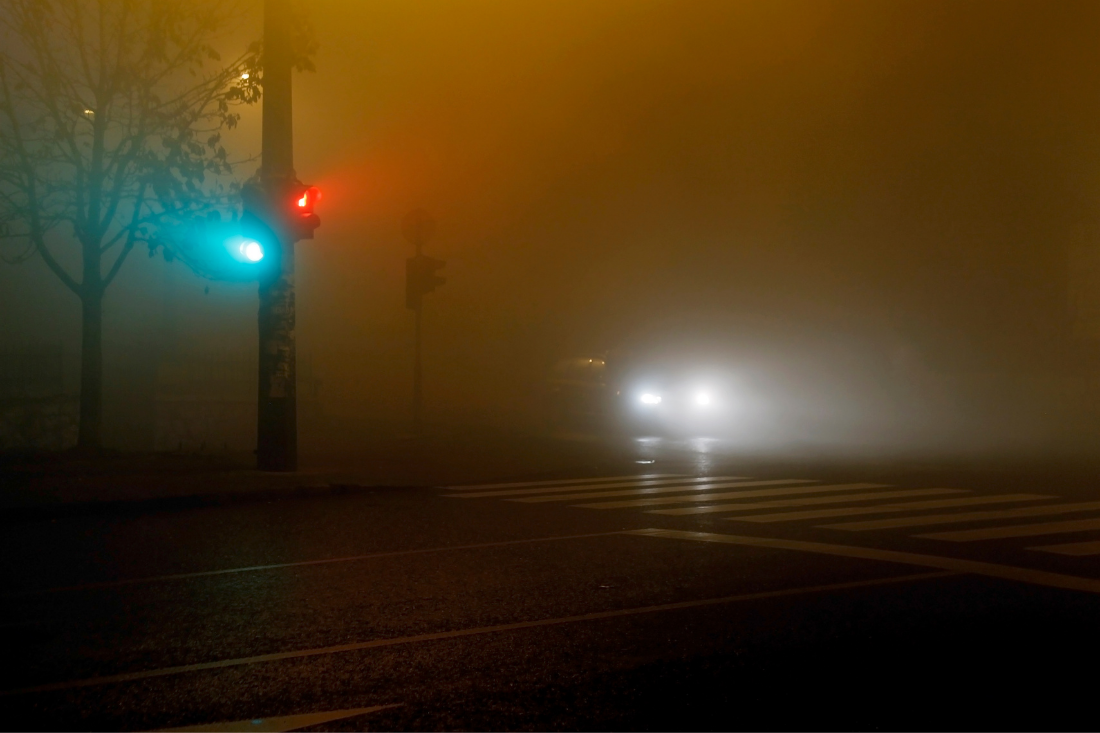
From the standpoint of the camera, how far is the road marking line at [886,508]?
10562 millimetres

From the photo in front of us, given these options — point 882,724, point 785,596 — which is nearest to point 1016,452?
point 785,596

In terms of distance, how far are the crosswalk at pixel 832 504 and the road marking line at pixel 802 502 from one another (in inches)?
0.4

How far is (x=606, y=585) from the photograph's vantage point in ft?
24.3

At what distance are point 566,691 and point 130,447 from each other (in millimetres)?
16922

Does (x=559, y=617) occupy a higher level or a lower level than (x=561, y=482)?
lower

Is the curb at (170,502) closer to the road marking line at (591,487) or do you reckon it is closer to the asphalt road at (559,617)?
the asphalt road at (559,617)

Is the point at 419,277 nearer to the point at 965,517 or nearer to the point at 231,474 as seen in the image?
the point at 231,474

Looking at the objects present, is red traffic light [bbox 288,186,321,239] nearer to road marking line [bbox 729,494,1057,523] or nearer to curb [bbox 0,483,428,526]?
curb [bbox 0,483,428,526]

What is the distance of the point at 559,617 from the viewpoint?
649 cm

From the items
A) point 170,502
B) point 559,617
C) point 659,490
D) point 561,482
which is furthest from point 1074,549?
point 170,502

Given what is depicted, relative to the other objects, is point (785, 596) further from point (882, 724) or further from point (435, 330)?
point (435, 330)

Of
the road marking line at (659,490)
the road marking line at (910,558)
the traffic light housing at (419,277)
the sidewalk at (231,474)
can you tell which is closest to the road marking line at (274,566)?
the road marking line at (910,558)

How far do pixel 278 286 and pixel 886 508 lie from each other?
8048 millimetres

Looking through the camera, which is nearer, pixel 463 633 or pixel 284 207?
pixel 463 633
